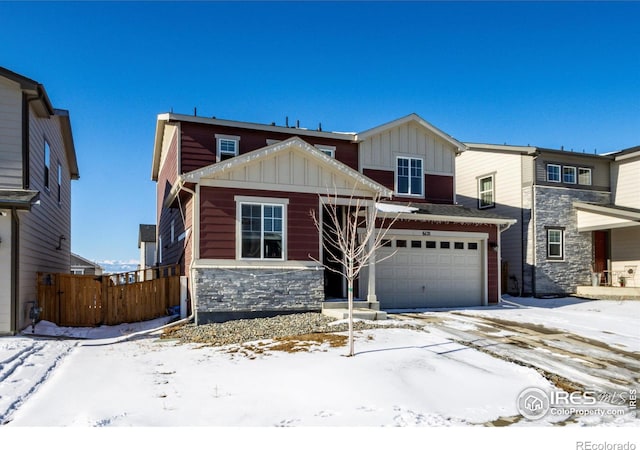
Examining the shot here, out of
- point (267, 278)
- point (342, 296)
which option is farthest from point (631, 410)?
point (342, 296)

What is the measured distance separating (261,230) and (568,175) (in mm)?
15459

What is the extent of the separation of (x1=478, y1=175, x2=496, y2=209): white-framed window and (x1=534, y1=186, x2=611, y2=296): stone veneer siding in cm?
218

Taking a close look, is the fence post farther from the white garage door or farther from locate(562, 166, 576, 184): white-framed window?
locate(562, 166, 576, 184): white-framed window

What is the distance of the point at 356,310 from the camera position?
1226cm

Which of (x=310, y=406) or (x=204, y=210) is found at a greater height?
(x=204, y=210)

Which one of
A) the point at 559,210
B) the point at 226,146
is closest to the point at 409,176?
the point at 226,146

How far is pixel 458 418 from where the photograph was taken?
5.29m

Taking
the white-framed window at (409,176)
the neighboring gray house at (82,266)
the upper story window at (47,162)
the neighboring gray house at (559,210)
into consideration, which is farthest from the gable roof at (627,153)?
the neighboring gray house at (82,266)

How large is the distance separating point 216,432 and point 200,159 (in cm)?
1165

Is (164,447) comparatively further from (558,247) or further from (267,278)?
→ (558,247)

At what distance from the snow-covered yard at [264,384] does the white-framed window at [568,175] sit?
1226cm

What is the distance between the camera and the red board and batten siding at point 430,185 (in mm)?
16938

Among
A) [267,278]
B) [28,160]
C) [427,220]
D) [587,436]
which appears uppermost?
[28,160]

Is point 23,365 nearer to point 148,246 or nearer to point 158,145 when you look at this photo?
point 158,145
